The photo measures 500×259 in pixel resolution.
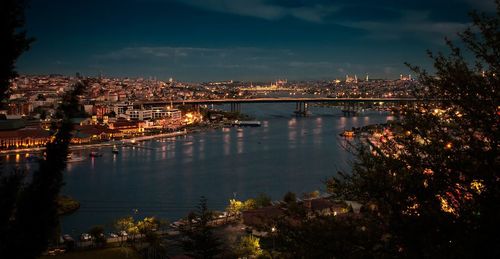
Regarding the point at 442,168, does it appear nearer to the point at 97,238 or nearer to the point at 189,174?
the point at 97,238

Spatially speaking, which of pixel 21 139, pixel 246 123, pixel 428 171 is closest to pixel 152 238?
pixel 428 171

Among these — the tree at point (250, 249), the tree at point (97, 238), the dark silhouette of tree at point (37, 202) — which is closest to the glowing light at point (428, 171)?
the dark silhouette of tree at point (37, 202)

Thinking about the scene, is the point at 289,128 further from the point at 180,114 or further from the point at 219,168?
the point at 219,168

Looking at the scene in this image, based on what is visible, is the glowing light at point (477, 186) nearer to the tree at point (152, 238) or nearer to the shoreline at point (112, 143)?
the tree at point (152, 238)

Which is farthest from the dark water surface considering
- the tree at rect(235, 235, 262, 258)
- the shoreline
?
the tree at rect(235, 235, 262, 258)

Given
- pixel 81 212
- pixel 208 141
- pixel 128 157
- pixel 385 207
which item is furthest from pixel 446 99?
pixel 208 141

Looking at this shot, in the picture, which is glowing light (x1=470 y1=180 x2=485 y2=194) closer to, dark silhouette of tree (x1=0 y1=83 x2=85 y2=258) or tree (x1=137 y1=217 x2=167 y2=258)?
dark silhouette of tree (x1=0 y1=83 x2=85 y2=258)
